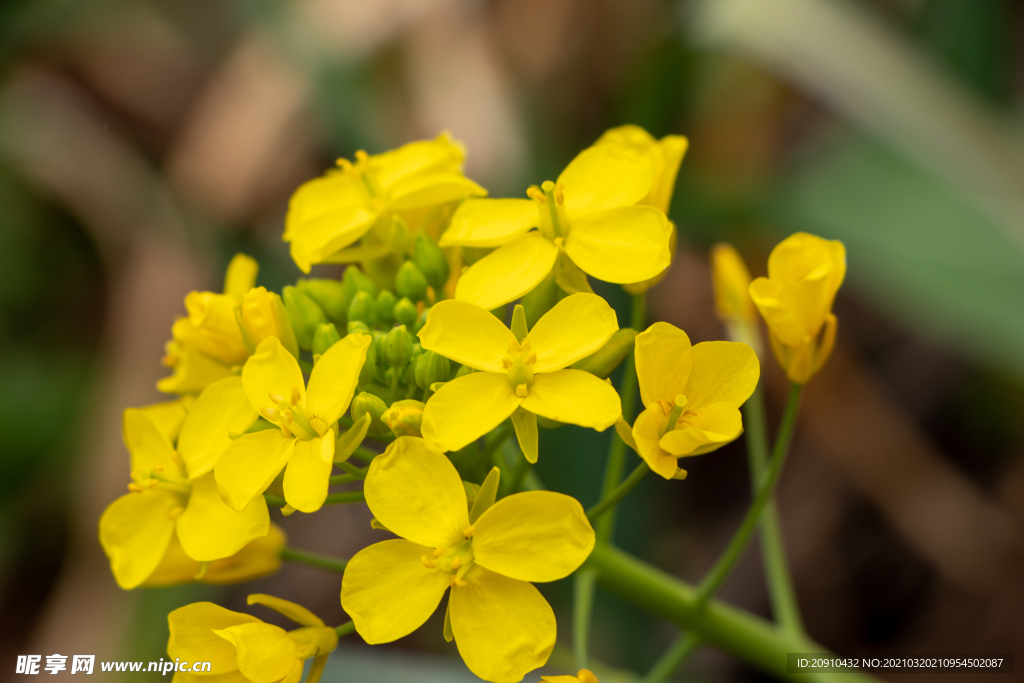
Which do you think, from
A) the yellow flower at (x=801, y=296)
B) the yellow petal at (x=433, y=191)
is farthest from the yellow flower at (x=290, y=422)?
the yellow flower at (x=801, y=296)

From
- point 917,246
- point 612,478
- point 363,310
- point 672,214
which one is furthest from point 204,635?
point 672,214

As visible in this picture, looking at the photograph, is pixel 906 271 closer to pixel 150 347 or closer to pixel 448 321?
pixel 448 321

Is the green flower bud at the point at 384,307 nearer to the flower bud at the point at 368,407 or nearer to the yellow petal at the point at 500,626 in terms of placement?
the flower bud at the point at 368,407

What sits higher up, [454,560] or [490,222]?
[490,222]

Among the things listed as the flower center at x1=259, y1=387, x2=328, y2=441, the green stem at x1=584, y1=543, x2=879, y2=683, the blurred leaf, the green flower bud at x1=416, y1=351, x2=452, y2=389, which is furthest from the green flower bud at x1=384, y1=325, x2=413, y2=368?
the blurred leaf

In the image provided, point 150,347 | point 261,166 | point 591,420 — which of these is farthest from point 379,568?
point 261,166

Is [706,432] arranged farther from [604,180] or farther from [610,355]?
[604,180]

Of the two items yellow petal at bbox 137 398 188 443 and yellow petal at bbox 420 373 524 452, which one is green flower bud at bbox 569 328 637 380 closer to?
yellow petal at bbox 420 373 524 452
